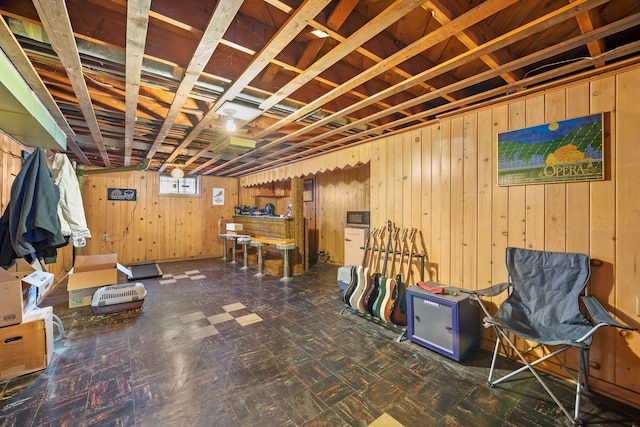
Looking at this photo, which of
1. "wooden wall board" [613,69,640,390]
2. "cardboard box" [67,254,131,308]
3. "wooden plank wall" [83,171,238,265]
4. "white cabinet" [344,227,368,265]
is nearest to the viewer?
"wooden wall board" [613,69,640,390]

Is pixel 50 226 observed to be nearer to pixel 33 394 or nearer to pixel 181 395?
pixel 33 394

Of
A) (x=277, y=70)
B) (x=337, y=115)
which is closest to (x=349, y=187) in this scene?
(x=337, y=115)

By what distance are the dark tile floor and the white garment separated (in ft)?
3.67

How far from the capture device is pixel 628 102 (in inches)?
70.8

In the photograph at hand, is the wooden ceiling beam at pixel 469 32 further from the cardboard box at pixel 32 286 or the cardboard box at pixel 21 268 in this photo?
the cardboard box at pixel 21 268

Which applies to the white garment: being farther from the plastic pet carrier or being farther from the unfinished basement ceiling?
the plastic pet carrier

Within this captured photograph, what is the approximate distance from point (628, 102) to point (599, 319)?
1.53 metres

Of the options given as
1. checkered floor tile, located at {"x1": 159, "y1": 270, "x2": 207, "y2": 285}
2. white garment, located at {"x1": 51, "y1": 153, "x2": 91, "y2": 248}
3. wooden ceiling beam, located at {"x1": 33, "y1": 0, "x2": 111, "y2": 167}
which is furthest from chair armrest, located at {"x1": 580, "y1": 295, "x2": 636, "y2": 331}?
checkered floor tile, located at {"x1": 159, "y1": 270, "x2": 207, "y2": 285}

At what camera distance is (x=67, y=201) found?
257 cm

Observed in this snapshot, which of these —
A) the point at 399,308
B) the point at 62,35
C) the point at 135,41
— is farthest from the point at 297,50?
the point at 399,308

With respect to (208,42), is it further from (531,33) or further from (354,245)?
(354,245)

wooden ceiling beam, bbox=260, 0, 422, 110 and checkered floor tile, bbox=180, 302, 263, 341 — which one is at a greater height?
wooden ceiling beam, bbox=260, 0, 422, 110

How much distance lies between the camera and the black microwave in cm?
580

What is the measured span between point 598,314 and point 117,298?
4754 millimetres
